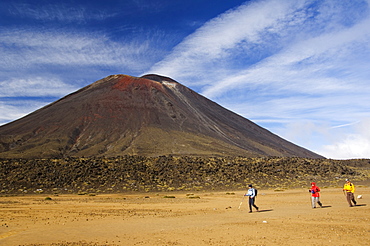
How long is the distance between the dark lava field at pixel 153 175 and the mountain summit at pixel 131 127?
22944mm

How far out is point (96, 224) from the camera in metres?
15.0

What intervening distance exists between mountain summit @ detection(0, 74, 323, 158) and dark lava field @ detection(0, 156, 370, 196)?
22.9 meters

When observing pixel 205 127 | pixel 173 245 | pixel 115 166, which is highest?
pixel 205 127

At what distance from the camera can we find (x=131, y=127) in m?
90.2

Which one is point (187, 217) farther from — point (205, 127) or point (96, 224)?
point (205, 127)

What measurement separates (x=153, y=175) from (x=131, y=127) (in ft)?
160

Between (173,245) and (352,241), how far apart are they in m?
5.38

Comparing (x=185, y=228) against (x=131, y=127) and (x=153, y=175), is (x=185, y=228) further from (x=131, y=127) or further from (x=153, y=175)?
(x=131, y=127)

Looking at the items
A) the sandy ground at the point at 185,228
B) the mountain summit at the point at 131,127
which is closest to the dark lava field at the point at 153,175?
the sandy ground at the point at 185,228

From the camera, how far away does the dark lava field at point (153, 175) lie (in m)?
37.7

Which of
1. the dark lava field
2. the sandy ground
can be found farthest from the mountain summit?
the sandy ground

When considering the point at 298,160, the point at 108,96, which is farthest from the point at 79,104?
the point at 298,160

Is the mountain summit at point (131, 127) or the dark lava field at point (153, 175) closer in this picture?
the dark lava field at point (153, 175)

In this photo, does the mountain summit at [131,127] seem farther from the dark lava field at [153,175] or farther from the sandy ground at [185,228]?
the sandy ground at [185,228]
